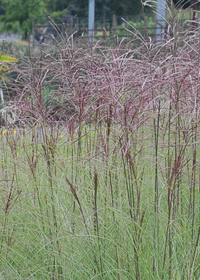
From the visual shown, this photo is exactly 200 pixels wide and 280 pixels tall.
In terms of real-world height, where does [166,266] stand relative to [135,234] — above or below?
below

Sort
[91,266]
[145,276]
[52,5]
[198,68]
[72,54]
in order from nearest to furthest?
1. [198,68]
2. [145,276]
3. [91,266]
4. [72,54]
5. [52,5]

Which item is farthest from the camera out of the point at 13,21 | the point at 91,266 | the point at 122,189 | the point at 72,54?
the point at 13,21

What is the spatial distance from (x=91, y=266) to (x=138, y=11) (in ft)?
129

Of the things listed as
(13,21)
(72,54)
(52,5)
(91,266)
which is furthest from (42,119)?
(52,5)

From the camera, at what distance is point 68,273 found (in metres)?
2.14

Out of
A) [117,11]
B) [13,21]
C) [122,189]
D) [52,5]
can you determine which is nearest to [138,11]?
[117,11]

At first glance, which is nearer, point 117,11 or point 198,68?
point 198,68

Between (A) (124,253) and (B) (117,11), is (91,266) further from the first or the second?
(B) (117,11)

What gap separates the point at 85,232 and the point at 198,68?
941 mm

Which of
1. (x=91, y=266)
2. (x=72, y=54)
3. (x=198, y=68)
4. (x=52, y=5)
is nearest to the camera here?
(x=198, y=68)

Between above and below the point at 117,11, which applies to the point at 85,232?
below

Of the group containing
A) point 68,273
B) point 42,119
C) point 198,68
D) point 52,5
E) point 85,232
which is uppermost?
point 52,5

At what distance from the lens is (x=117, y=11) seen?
1575 inches

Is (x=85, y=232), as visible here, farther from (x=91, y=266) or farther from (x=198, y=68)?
(x=198, y=68)
